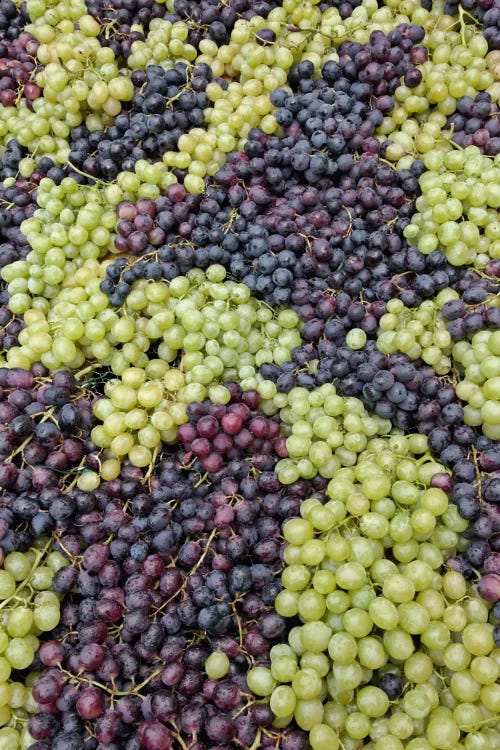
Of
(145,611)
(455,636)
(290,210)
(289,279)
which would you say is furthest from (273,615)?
(290,210)

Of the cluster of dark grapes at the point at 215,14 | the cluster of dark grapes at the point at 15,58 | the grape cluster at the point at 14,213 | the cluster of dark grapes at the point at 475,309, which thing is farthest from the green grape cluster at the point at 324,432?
the cluster of dark grapes at the point at 15,58

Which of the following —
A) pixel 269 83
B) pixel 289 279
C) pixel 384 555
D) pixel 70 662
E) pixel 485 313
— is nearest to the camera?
pixel 70 662

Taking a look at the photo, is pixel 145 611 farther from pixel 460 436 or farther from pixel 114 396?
pixel 460 436

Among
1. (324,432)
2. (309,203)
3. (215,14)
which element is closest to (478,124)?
(309,203)

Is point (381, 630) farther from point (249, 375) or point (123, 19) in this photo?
point (123, 19)

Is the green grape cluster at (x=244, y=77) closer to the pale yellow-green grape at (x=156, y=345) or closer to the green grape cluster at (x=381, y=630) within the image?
the pale yellow-green grape at (x=156, y=345)

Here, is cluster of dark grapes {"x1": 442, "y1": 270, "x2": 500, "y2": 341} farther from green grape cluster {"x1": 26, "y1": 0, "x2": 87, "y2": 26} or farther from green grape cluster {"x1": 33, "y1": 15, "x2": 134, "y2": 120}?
green grape cluster {"x1": 26, "y1": 0, "x2": 87, "y2": 26}
